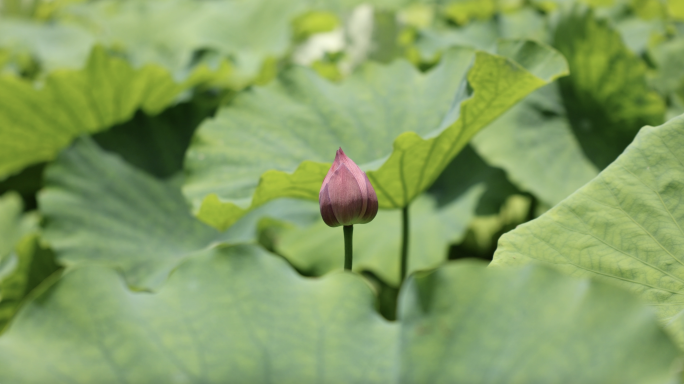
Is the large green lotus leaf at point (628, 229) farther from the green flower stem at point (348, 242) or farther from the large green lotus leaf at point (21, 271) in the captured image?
the large green lotus leaf at point (21, 271)

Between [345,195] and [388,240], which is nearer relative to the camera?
[345,195]

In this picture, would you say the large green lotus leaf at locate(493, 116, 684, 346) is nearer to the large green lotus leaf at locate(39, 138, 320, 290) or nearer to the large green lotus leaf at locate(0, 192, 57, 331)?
the large green lotus leaf at locate(39, 138, 320, 290)

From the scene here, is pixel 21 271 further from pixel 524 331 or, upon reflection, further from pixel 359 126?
pixel 524 331

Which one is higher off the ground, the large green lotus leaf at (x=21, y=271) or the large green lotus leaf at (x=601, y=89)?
the large green lotus leaf at (x=601, y=89)

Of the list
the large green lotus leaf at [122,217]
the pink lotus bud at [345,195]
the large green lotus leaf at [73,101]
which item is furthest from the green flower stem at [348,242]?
the large green lotus leaf at [73,101]

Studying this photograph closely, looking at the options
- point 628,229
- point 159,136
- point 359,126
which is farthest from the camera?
point 159,136

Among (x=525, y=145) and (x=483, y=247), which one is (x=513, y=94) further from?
(x=483, y=247)

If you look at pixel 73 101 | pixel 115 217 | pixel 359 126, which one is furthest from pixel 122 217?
pixel 359 126
